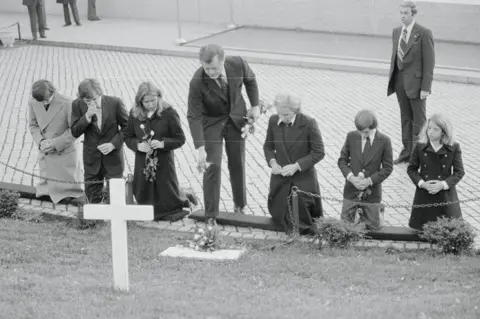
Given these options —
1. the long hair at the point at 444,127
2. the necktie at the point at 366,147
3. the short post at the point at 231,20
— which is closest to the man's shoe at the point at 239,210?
the necktie at the point at 366,147

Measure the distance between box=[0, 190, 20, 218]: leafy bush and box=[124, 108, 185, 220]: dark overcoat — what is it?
1.42 metres

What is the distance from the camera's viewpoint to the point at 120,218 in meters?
7.33

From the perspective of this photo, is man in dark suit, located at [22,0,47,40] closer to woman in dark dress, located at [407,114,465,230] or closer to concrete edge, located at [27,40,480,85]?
concrete edge, located at [27,40,480,85]

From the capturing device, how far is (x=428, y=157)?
9.25 metres

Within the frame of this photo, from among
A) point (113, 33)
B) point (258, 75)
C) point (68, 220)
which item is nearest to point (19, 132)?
point (68, 220)

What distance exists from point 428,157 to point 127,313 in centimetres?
401

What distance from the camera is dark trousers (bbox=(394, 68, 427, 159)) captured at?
40.7 ft

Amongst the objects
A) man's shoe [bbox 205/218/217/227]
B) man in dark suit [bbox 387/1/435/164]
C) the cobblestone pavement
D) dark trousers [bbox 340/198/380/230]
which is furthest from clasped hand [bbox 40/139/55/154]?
man in dark suit [bbox 387/1/435/164]

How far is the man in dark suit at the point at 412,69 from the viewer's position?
40.6 ft

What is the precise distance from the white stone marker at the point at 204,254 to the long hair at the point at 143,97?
177cm

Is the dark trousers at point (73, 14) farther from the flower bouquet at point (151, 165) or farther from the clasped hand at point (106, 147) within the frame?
the flower bouquet at point (151, 165)

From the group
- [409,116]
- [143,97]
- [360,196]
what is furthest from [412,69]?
[143,97]

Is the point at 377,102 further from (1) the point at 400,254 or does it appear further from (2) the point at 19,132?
(1) the point at 400,254

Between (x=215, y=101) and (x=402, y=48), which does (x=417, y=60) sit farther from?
(x=215, y=101)
